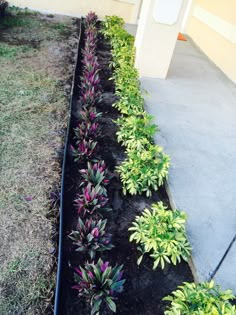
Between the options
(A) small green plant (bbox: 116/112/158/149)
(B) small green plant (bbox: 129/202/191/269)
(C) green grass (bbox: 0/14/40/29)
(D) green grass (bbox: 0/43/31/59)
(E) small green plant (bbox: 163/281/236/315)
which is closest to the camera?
(E) small green plant (bbox: 163/281/236/315)

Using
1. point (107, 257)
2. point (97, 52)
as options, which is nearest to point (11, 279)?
point (107, 257)

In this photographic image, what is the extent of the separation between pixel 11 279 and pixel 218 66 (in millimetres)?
6447

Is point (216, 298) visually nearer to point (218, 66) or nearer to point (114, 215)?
point (114, 215)

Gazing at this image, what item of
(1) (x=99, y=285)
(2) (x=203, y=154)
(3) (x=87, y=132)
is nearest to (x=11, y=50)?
(3) (x=87, y=132)

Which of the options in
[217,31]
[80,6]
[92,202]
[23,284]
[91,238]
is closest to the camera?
[23,284]

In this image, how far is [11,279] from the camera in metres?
2.05

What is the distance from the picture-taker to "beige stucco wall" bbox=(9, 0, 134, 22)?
8.54 metres

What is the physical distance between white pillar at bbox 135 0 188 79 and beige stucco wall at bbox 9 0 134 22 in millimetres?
3979

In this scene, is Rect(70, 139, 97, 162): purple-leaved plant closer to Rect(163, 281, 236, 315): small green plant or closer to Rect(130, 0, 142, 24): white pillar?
Rect(163, 281, 236, 315): small green plant

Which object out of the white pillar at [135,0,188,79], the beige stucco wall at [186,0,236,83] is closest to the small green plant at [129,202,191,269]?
the white pillar at [135,0,188,79]

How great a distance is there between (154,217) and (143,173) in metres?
0.58

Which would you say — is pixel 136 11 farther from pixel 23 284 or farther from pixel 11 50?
pixel 23 284

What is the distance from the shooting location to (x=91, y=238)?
7.18ft

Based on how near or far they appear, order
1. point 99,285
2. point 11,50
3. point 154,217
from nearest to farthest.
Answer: point 99,285
point 154,217
point 11,50
